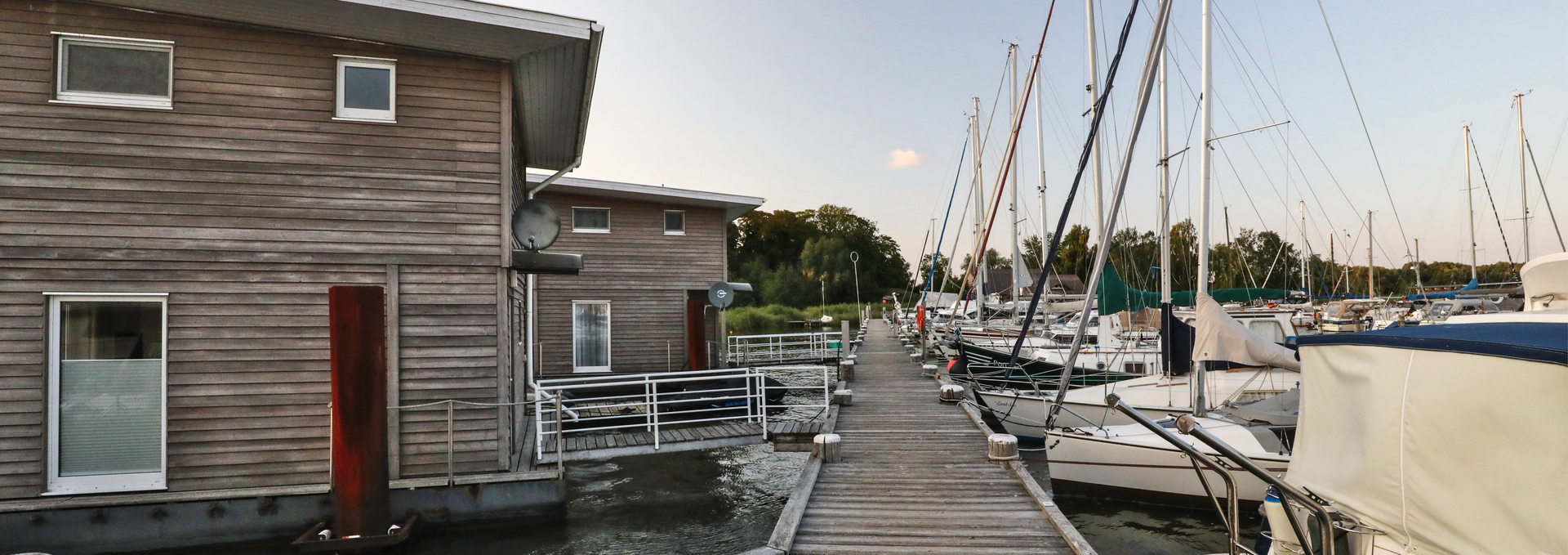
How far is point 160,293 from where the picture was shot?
25.5ft

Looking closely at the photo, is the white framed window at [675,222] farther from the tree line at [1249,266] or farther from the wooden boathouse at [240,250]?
the tree line at [1249,266]

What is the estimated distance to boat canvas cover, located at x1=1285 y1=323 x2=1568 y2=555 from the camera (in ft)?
11.3

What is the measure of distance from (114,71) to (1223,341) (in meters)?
14.6

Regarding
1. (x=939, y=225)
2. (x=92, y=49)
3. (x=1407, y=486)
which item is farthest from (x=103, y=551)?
(x=939, y=225)

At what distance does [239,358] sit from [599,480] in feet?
18.8

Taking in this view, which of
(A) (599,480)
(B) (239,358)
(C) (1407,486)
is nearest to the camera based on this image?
(C) (1407,486)

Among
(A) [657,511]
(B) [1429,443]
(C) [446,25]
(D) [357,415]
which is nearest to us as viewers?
(B) [1429,443]

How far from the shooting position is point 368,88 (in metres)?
8.56

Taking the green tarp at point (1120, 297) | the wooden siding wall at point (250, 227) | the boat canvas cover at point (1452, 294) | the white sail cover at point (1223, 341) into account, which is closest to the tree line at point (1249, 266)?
the boat canvas cover at point (1452, 294)

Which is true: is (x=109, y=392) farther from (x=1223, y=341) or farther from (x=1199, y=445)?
(x=1223, y=341)

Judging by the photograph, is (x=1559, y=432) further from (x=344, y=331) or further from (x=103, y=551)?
(x=103, y=551)

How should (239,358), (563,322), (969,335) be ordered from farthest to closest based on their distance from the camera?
(969,335) → (563,322) → (239,358)

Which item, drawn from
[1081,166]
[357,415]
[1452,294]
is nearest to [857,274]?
[1452,294]

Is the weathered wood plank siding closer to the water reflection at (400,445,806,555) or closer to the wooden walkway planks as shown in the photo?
the water reflection at (400,445,806,555)
